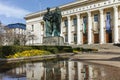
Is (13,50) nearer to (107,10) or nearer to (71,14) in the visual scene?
(107,10)

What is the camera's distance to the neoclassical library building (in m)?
58.5

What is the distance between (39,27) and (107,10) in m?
30.5

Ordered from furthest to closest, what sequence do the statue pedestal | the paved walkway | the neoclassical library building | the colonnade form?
the neoclassical library building < the colonnade < the statue pedestal < the paved walkway

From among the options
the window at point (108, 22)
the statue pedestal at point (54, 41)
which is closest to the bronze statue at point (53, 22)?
the statue pedestal at point (54, 41)

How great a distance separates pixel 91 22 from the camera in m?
64.8

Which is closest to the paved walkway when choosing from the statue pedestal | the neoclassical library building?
the statue pedestal

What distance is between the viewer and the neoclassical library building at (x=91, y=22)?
5850cm

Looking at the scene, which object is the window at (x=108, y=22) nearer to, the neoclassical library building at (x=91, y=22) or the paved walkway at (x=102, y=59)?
the neoclassical library building at (x=91, y=22)

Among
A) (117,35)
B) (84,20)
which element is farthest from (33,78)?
(84,20)

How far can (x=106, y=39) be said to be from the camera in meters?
61.0

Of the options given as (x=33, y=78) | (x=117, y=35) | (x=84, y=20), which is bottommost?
(x=33, y=78)

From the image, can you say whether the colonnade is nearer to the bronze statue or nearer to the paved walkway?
the bronze statue

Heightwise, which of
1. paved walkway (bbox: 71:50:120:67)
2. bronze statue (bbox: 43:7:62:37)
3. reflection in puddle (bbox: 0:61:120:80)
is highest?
bronze statue (bbox: 43:7:62:37)

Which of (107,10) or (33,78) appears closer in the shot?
(33,78)
